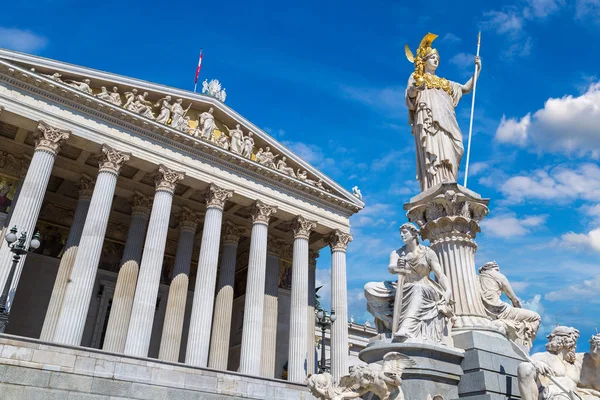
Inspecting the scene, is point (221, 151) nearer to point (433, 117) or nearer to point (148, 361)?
point (148, 361)

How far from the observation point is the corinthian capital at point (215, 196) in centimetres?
2655

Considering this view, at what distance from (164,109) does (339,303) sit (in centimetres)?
1489

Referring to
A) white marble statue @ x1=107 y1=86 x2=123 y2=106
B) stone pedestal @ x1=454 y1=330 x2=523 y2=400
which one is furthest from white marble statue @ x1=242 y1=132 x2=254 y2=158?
stone pedestal @ x1=454 y1=330 x2=523 y2=400

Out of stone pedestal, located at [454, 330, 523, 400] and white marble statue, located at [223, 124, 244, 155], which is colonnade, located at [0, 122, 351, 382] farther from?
stone pedestal, located at [454, 330, 523, 400]

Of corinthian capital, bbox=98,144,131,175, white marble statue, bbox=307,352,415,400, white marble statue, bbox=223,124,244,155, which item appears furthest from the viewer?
white marble statue, bbox=223,124,244,155

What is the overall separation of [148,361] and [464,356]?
13453 millimetres

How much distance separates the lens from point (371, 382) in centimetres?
572

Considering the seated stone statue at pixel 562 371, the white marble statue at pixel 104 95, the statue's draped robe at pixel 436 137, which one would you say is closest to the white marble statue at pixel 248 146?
the white marble statue at pixel 104 95

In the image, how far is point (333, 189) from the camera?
3183cm

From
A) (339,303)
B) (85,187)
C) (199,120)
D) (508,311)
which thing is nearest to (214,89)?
(199,120)

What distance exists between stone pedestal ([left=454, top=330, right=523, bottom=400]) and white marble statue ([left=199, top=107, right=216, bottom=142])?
74.2ft

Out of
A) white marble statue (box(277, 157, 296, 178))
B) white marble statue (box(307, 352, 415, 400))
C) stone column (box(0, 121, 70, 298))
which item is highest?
white marble statue (box(277, 157, 296, 178))

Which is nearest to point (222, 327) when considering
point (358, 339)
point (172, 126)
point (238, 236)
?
point (238, 236)

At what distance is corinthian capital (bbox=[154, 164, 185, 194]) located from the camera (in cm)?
2517
